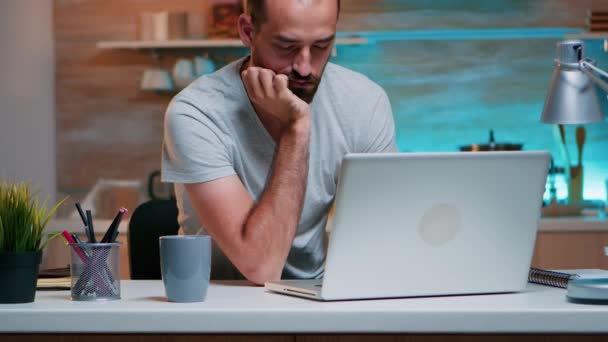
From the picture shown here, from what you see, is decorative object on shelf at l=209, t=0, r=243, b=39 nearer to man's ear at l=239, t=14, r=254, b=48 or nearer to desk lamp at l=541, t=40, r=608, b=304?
man's ear at l=239, t=14, r=254, b=48

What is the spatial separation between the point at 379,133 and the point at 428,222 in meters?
0.90

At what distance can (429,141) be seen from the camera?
4.39 meters

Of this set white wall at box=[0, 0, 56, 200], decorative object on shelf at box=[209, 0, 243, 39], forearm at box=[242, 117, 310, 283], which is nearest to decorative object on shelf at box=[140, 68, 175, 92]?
decorative object on shelf at box=[209, 0, 243, 39]

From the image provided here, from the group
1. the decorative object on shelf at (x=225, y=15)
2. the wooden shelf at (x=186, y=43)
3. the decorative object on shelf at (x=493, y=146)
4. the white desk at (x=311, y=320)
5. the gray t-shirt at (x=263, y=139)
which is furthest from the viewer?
Answer: the decorative object on shelf at (x=225, y=15)

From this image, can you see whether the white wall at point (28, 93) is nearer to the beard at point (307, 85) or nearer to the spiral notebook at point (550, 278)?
the beard at point (307, 85)

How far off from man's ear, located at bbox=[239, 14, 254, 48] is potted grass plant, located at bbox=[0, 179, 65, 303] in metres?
0.87

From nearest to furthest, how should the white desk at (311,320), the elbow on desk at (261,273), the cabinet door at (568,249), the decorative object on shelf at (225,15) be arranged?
the white desk at (311,320)
the elbow on desk at (261,273)
the cabinet door at (568,249)
the decorative object on shelf at (225,15)

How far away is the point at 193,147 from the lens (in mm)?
2014

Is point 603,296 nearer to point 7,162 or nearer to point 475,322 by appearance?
point 475,322

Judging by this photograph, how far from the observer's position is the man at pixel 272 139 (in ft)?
6.30

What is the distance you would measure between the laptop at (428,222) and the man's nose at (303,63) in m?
Answer: 0.72

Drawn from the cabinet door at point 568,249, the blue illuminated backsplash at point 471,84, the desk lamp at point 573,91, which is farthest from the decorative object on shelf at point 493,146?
the desk lamp at point 573,91

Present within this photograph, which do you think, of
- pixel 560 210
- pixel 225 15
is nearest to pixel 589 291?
pixel 560 210

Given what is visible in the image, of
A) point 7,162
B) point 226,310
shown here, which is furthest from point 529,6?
point 226,310
